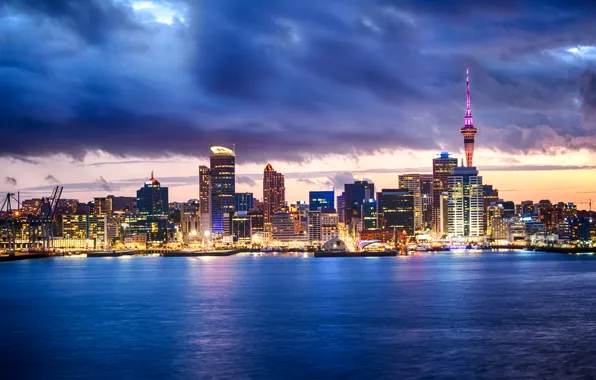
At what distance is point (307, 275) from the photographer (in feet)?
335

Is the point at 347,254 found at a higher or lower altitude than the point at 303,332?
higher

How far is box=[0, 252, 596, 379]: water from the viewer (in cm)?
3612

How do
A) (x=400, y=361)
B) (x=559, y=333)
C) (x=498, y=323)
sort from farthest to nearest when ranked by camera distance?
(x=498, y=323), (x=559, y=333), (x=400, y=361)

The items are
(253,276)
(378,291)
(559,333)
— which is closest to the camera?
(559,333)

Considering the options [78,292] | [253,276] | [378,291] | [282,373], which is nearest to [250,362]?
[282,373]

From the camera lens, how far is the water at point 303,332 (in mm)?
36125

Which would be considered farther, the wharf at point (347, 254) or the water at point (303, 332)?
the wharf at point (347, 254)

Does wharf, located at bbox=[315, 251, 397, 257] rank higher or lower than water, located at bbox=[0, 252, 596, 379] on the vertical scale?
higher

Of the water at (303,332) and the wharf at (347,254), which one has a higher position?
the wharf at (347,254)

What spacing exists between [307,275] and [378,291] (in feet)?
97.9

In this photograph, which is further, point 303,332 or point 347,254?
point 347,254

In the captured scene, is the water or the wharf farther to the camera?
the wharf

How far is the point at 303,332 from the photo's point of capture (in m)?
46.2

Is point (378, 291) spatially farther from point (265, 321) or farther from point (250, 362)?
point (250, 362)
